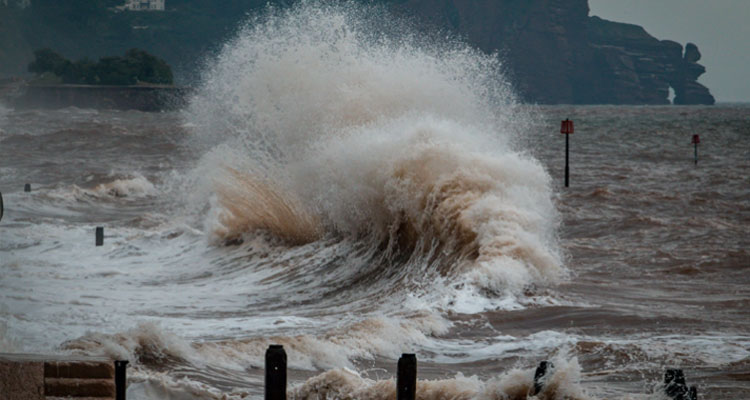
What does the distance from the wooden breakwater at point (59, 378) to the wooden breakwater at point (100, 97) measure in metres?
128

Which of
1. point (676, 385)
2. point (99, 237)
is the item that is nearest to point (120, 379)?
point (676, 385)

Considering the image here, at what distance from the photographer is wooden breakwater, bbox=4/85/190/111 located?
128625 mm

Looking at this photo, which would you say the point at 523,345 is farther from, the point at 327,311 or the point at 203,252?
the point at 203,252

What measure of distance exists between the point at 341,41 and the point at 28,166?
19.9 meters

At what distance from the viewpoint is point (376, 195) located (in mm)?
13180

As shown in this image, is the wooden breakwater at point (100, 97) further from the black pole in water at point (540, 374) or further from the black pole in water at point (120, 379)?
the black pole in water at point (120, 379)

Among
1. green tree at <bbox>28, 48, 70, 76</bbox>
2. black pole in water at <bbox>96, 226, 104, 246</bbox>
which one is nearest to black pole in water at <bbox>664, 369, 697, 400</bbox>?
black pole in water at <bbox>96, 226, 104, 246</bbox>

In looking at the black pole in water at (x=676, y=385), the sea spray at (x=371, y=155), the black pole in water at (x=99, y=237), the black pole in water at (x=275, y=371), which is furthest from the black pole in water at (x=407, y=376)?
the black pole in water at (x=99, y=237)

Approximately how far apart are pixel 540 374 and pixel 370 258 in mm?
7105

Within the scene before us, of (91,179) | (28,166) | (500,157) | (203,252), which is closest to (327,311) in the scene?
(500,157)

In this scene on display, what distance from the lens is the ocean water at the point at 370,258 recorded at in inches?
278

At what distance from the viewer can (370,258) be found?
41.1 ft

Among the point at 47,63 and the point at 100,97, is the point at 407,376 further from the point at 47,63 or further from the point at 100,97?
the point at 47,63

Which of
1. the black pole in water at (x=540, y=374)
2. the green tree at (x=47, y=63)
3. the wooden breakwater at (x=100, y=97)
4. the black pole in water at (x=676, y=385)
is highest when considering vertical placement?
the green tree at (x=47, y=63)
